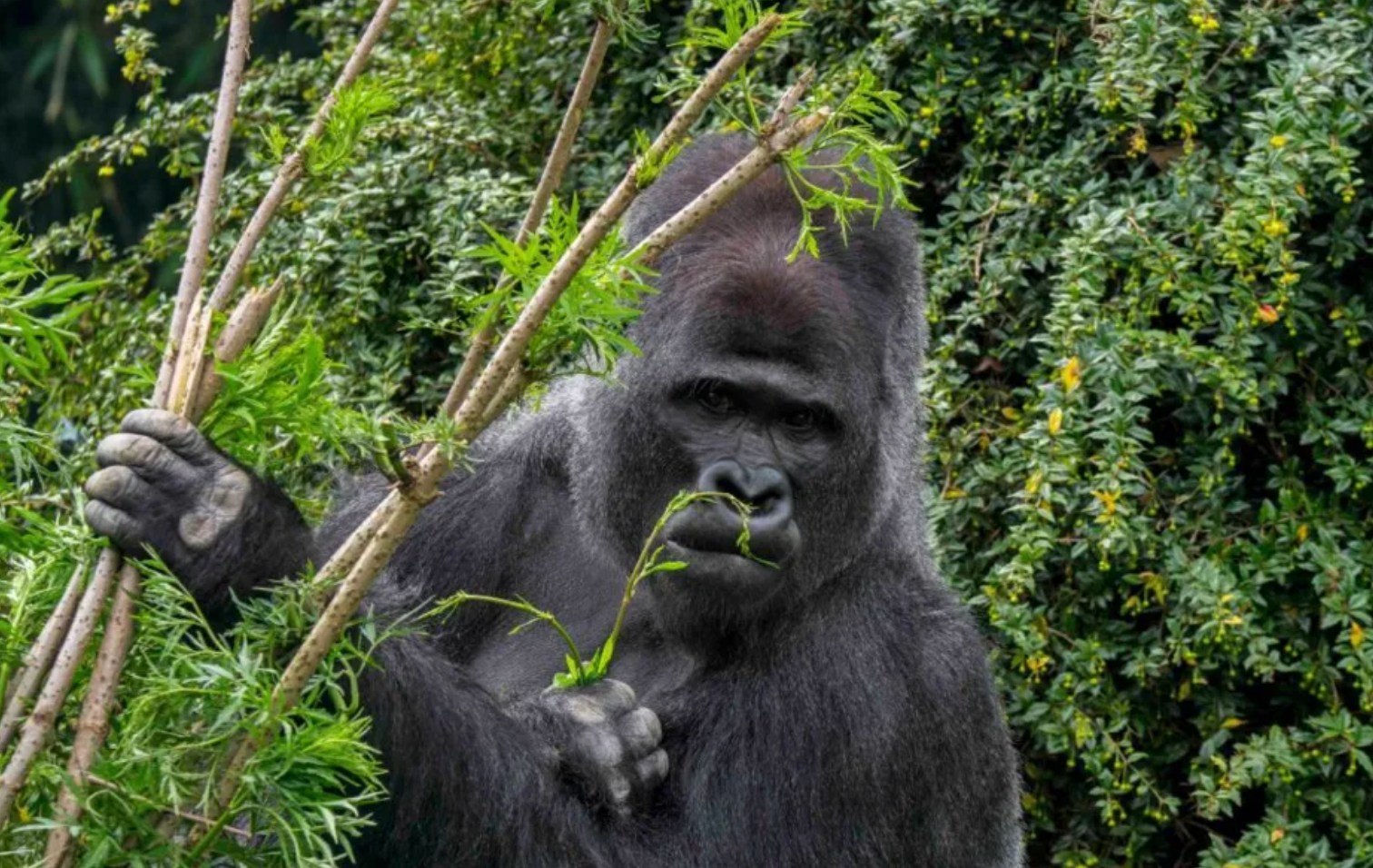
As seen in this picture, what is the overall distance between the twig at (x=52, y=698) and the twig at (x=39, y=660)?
2 centimetres

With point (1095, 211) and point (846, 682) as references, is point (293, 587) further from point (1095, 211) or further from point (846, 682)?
point (1095, 211)

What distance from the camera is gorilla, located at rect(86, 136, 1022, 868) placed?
333 cm

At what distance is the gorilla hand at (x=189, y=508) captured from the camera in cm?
274

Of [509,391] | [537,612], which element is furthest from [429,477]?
[537,612]

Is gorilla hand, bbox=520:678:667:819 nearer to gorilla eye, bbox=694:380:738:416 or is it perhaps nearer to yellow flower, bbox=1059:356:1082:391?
gorilla eye, bbox=694:380:738:416

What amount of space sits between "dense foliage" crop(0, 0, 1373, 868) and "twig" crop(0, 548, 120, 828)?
1.37 meters

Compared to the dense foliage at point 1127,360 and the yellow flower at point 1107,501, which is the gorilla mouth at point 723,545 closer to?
the dense foliage at point 1127,360

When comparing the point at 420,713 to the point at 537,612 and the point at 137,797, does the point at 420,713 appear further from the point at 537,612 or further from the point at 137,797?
the point at 137,797

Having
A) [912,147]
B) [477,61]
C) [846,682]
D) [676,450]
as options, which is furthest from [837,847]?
[477,61]

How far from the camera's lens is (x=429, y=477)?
2572mm

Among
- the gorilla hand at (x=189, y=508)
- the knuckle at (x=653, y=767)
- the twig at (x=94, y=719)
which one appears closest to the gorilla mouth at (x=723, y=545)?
the knuckle at (x=653, y=767)

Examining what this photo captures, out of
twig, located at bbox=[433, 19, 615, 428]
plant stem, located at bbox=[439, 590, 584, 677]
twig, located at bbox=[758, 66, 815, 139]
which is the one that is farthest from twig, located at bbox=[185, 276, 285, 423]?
twig, located at bbox=[758, 66, 815, 139]

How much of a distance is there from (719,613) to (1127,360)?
1403 millimetres

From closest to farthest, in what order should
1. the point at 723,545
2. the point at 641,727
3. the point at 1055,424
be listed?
the point at 723,545 < the point at 641,727 < the point at 1055,424
